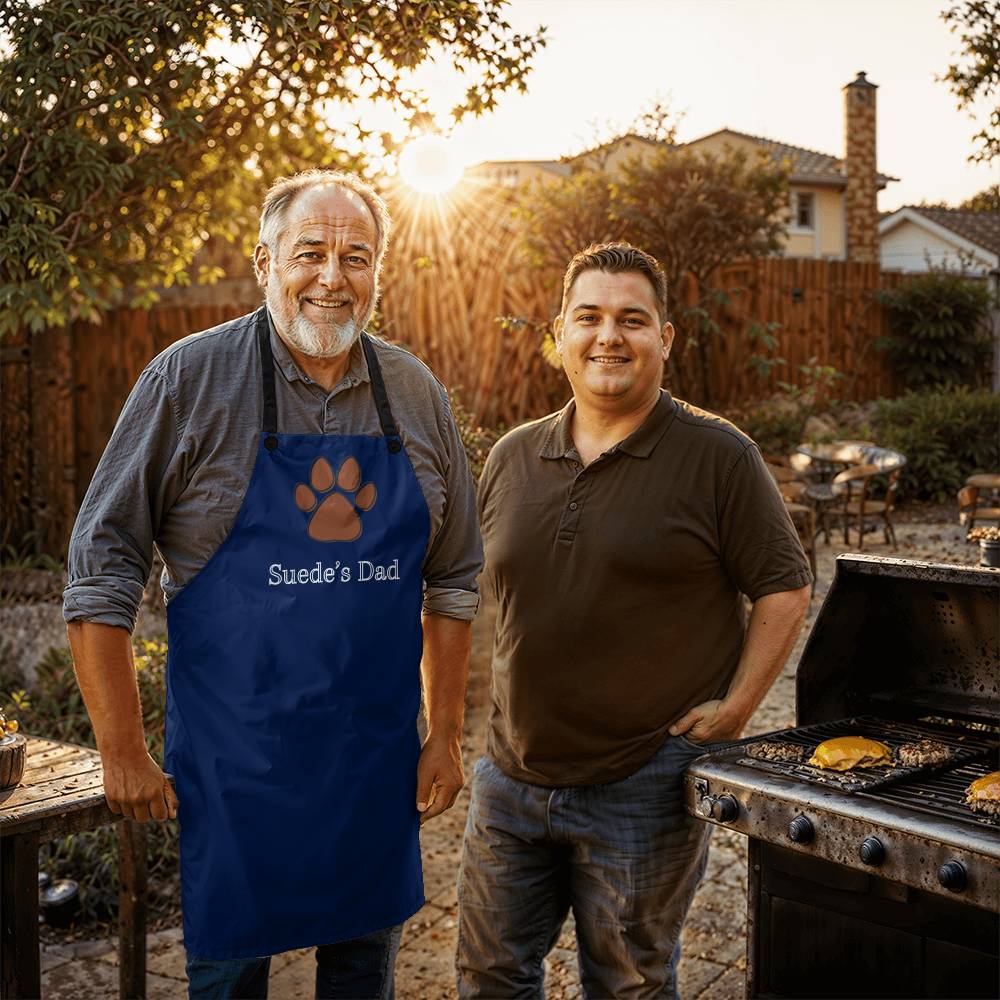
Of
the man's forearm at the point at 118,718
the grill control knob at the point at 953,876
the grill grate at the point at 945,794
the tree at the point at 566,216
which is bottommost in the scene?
the grill control knob at the point at 953,876

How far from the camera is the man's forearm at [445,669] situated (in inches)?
98.5

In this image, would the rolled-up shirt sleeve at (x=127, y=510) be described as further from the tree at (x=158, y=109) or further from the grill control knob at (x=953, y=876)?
the tree at (x=158, y=109)

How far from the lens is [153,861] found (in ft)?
15.8

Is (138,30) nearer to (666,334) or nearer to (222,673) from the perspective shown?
(666,334)

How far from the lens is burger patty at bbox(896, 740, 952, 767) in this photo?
2.33 meters

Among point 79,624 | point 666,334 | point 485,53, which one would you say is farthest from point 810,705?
point 485,53

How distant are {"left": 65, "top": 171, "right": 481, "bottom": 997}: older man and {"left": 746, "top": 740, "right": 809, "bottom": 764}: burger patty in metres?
0.69

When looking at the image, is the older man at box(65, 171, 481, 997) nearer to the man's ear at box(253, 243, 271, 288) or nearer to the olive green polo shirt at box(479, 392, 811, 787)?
the man's ear at box(253, 243, 271, 288)

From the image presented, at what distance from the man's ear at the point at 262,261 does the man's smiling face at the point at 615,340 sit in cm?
73

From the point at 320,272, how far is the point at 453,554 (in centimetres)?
67

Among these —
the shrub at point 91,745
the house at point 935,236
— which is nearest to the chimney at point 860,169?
the house at point 935,236

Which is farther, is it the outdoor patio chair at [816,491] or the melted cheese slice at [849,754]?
the outdoor patio chair at [816,491]

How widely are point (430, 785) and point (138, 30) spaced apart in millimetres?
3720

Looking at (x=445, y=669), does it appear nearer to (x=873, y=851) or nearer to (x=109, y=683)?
(x=109, y=683)
